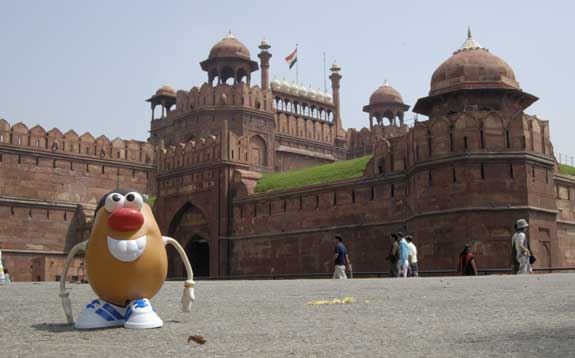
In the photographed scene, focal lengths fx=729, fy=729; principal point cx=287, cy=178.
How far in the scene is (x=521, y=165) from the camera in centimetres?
1988

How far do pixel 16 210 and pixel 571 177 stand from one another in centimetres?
2322

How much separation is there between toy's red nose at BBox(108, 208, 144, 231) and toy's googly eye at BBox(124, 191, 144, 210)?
4.5 inches

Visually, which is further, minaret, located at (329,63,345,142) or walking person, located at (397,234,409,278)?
minaret, located at (329,63,345,142)

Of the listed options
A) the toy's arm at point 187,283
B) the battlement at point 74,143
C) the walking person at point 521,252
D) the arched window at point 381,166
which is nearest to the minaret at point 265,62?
the battlement at point 74,143

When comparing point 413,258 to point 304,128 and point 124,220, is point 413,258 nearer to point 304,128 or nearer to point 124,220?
point 124,220

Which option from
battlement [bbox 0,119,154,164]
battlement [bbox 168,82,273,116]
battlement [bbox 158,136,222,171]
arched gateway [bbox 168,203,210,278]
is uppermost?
battlement [bbox 168,82,273,116]

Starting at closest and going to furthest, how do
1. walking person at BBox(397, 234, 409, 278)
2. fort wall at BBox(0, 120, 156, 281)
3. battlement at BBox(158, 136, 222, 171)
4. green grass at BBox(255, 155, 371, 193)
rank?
walking person at BBox(397, 234, 409, 278) < green grass at BBox(255, 155, 371, 193) < battlement at BBox(158, 136, 222, 171) < fort wall at BBox(0, 120, 156, 281)

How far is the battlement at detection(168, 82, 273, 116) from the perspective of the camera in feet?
121

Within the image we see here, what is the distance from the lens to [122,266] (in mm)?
5746

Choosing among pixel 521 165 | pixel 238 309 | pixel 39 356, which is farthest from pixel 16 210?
pixel 39 356

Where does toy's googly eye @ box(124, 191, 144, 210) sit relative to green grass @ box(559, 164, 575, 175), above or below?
below

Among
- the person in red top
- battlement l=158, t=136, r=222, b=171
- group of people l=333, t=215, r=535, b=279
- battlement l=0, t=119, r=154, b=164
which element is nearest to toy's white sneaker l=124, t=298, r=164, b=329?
group of people l=333, t=215, r=535, b=279

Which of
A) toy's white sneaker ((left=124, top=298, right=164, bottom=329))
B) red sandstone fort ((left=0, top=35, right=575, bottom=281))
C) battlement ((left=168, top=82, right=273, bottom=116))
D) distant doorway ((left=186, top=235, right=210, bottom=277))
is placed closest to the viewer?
toy's white sneaker ((left=124, top=298, right=164, bottom=329))

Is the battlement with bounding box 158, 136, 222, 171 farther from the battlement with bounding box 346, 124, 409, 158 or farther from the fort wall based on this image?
the battlement with bounding box 346, 124, 409, 158
